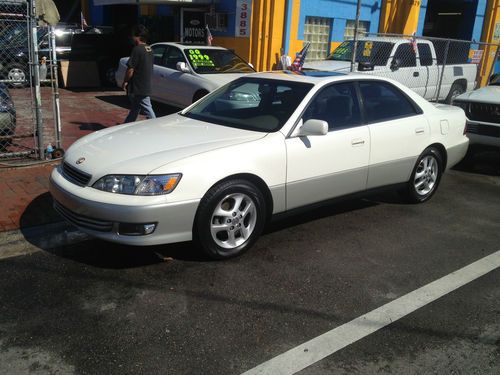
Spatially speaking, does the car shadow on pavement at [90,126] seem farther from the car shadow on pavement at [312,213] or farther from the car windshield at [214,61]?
the car shadow on pavement at [312,213]

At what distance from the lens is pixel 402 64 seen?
10898 mm

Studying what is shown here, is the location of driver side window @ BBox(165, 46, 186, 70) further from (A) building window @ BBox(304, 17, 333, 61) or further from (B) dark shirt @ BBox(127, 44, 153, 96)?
(A) building window @ BBox(304, 17, 333, 61)

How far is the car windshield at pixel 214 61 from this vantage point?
10188 mm

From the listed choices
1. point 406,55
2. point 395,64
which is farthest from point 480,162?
point 406,55

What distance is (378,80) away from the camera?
17.9ft

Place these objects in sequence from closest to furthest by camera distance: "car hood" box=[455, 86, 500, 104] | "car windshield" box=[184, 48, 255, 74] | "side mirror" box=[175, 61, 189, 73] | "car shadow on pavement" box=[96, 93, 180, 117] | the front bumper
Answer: the front bumper
"car hood" box=[455, 86, 500, 104]
"side mirror" box=[175, 61, 189, 73]
"car windshield" box=[184, 48, 255, 74]
"car shadow on pavement" box=[96, 93, 180, 117]

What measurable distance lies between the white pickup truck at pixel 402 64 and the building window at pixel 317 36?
9.90 feet

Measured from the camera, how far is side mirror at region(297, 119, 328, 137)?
14.4ft

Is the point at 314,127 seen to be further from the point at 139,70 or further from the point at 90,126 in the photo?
the point at 90,126

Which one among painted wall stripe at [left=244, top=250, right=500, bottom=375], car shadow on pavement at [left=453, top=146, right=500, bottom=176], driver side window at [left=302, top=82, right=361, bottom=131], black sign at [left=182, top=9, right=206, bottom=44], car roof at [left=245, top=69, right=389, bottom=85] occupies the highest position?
black sign at [left=182, top=9, right=206, bottom=44]

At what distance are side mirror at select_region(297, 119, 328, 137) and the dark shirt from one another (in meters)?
4.11

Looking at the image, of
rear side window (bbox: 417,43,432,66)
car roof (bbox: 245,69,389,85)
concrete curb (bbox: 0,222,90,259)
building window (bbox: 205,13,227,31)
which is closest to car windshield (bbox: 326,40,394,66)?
rear side window (bbox: 417,43,432,66)

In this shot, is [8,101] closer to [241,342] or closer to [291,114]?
[291,114]

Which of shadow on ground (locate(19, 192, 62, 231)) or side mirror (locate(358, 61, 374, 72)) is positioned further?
side mirror (locate(358, 61, 374, 72))
